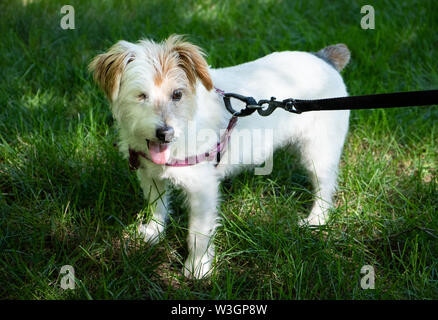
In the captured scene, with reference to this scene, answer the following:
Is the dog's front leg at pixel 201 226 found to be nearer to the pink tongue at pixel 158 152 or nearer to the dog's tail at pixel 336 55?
the pink tongue at pixel 158 152

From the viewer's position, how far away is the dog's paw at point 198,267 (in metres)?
2.68

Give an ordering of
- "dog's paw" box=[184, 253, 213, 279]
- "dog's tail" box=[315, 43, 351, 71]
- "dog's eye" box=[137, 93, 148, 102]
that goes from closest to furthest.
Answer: "dog's eye" box=[137, 93, 148, 102] → "dog's paw" box=[184, 253, 213, 279] → "dog's tail" box=[315, 43, 351, 71]

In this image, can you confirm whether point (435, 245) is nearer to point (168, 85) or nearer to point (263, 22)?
point (168, 85)

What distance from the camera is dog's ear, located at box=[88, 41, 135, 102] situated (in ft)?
8.18

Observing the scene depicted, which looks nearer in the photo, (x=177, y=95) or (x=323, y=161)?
(x=177, y=95)

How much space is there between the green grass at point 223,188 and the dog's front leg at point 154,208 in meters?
0.09

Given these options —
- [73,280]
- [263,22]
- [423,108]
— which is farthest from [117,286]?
[263,22]

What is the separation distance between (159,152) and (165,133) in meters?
0.25

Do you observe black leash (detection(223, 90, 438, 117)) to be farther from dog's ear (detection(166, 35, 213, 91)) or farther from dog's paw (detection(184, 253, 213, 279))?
dog's paw (detection(184, 253, 213, 279))

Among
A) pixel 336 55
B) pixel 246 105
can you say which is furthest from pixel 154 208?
pixel 336 55

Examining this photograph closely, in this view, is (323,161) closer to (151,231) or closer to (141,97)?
(151,231)

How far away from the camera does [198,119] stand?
8.68ft

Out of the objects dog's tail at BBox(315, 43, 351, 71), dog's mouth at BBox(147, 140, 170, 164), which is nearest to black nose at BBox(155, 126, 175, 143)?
dog's mouth at BBox(147, 140, 170, 164)

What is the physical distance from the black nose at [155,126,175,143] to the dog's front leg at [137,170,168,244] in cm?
60
